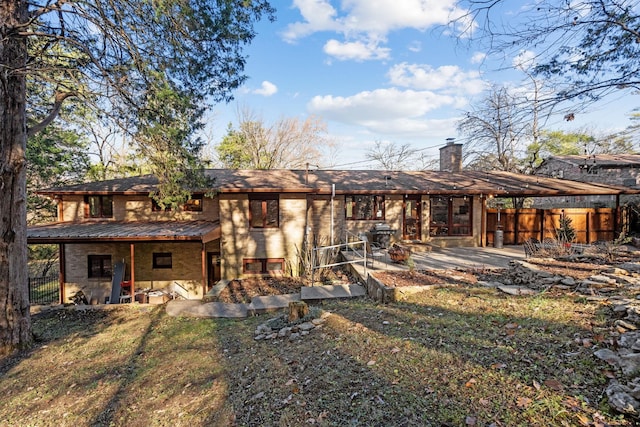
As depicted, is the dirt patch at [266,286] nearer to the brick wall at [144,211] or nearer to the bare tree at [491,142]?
the brick wall at [144,211]

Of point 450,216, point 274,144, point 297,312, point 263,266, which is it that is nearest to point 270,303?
point 297,312

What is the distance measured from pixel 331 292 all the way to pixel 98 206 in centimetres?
1138

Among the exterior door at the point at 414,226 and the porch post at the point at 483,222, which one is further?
the exterior door at the point at 414,226

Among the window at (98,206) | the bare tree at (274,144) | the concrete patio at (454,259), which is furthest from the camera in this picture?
the bare tree at (274,144)

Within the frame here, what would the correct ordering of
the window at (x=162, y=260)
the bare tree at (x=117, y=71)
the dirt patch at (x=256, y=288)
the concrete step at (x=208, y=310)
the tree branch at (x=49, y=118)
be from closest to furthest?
the bare tree at (x=117, y=71) → the tree branch at (x=49, y=118) → the concrete step at (x=208, y=310) → the dirt patch at (x=256, y=288) → the window at (x=162, y=260)

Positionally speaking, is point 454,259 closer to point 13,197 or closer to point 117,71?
point 117,71

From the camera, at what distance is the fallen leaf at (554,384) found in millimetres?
2803

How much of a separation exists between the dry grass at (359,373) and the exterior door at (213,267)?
613 cm

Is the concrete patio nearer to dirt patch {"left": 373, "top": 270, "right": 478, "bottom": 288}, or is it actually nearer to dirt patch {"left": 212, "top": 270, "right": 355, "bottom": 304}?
Result: dirt patch {"left": 373, "top": 270, "right": 478, "bottom": 288}

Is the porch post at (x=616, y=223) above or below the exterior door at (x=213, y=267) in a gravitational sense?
above

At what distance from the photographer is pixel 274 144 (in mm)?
26516

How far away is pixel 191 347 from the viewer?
5781 millimetres

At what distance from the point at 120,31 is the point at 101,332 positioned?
7035 millimetres

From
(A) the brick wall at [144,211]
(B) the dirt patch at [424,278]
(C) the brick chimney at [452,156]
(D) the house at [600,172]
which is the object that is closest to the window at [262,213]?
(A) the brick wall at [144,211]
